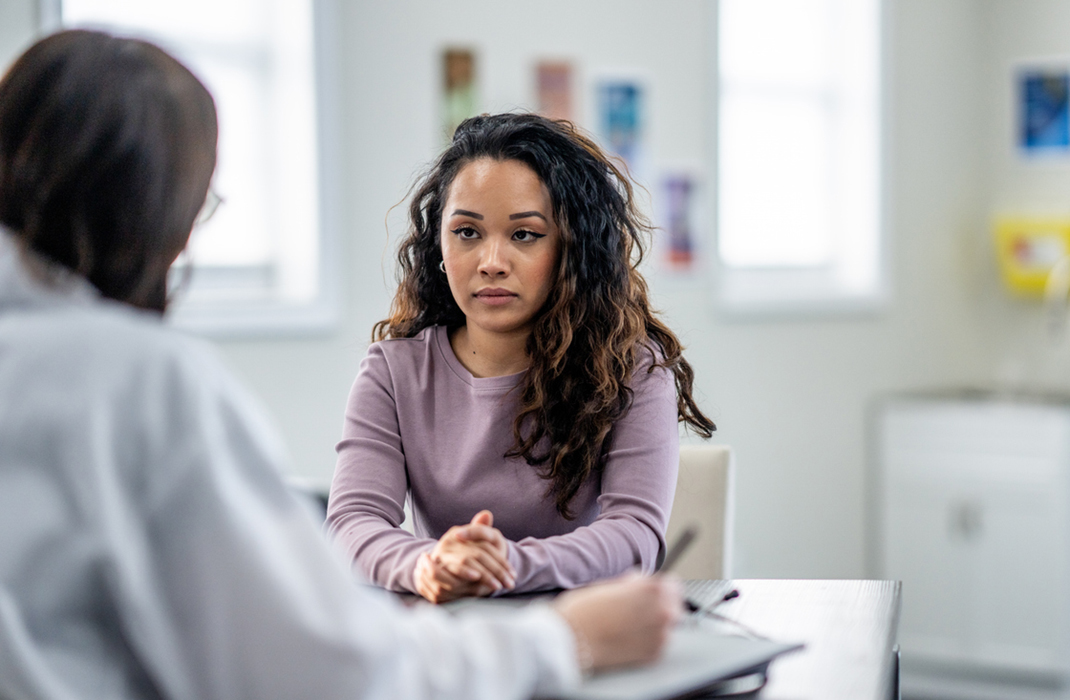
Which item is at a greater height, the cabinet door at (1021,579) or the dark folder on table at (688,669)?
the dark folder on table at (688,669)

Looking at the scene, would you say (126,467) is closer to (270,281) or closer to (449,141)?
(449,141)

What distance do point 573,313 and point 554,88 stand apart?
197 cm

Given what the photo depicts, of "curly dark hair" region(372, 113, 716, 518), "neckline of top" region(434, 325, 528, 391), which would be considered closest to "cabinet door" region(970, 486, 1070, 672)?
"curly dark hair" region(372, 113, 716, 518)

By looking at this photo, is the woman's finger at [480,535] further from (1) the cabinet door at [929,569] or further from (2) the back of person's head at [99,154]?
(1) the cabinet door at [929,569]

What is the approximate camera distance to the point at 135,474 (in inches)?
26.4

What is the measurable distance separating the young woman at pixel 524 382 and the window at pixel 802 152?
7.79 ft

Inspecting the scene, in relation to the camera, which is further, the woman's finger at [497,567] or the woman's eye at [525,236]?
the woman's eye at [525,236]

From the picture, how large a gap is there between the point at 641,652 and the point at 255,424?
331 mm

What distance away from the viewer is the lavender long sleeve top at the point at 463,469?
131 centimetres

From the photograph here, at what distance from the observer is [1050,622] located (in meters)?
3.50

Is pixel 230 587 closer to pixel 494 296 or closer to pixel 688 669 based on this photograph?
pixel 688 669

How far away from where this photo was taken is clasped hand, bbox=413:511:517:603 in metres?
1.13

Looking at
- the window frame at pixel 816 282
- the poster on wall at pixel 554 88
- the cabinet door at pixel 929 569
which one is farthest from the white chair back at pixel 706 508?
the cabinet door at pixel 929 569

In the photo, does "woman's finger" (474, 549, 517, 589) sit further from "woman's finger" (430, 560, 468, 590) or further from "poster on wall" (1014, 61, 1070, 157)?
"poster on wall" (1014, 61, 1070, 157)
